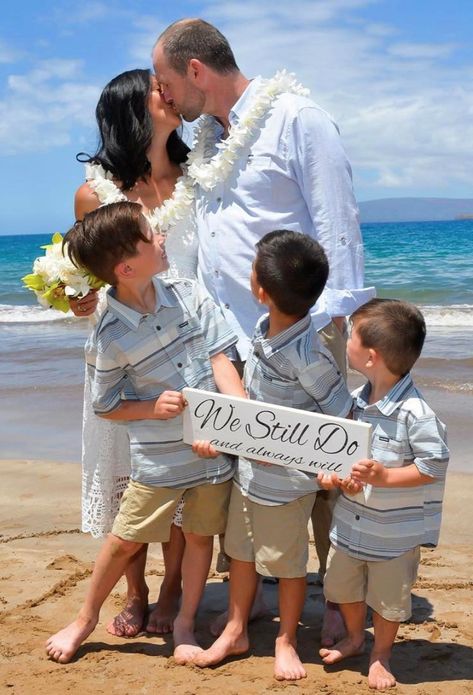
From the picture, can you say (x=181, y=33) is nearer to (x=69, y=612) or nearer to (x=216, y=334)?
(x=216, y=334)

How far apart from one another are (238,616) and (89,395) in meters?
1.11

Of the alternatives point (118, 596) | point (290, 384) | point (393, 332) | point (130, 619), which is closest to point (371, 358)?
point (393, 332)

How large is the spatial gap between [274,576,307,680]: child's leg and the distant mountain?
435ft

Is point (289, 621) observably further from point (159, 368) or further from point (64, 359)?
point (64, 359)

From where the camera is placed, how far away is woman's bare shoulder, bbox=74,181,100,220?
12.8 feet

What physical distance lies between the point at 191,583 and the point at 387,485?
3.07 ft

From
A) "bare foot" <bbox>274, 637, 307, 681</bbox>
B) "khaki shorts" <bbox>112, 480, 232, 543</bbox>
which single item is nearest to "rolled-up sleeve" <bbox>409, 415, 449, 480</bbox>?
"khaki shorts" <bbox>112, 480, 232, 543</bbox>

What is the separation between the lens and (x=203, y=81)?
372cm

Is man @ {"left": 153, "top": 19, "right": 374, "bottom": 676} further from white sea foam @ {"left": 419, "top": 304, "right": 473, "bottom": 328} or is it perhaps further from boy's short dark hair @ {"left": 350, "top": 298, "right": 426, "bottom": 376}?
white sea foam @ {"left": 419, "top": 304, "right": 473, "bottom": 328}

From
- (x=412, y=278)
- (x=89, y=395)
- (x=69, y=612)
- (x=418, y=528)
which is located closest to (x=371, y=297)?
(x=418, y=528)

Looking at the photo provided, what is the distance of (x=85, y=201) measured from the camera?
3.92 metres

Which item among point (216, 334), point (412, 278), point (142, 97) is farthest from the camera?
point (412, 278)

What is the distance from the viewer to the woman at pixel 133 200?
3.89m

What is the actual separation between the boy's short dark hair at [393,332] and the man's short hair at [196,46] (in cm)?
126
